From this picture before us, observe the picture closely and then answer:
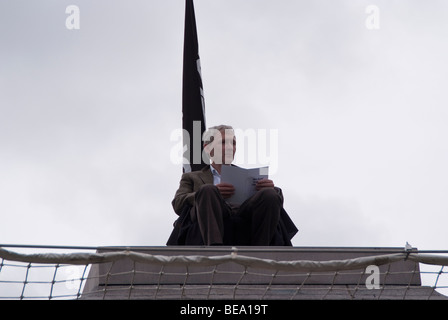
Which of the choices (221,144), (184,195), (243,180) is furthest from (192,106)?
(243,180)

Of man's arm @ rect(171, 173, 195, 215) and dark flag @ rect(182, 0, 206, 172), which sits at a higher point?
dark flag @ rect(182, 0, 206, 172)

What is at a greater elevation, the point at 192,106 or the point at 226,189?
the point at 192,106

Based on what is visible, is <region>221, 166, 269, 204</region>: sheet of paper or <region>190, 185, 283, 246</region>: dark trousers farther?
<region>221, 166, 269, 204</region>: sheet of paper

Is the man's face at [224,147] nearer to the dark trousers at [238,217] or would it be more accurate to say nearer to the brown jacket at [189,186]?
the brown jacket at [189,186]

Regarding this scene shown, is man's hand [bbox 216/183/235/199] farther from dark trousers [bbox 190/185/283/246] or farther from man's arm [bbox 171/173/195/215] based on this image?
man's arm [bbox 171/173/195/215]

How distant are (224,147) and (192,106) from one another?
1990mm

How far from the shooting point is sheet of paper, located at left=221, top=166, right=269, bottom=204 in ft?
24.6

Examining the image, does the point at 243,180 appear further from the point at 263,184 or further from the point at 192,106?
the point at 192,106

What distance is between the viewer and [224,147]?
8.07 m

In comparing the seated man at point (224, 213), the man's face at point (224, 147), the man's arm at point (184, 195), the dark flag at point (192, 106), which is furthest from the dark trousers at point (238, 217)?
the dark flag at point (192, 106)

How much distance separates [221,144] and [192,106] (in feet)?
6.50

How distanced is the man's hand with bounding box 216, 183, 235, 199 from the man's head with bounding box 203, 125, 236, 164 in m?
0.63

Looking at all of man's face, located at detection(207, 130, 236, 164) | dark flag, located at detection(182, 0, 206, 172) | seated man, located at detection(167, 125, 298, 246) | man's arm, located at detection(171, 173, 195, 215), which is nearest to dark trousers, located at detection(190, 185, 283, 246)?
seated man, located at detection(167, 125, 298, 246)

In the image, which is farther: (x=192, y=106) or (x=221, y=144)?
(x=192, y=106)
